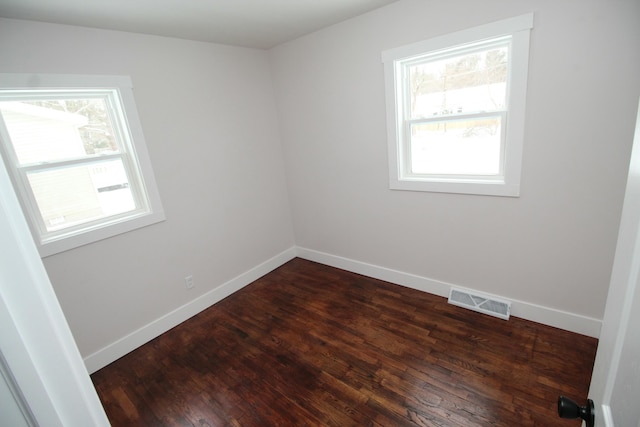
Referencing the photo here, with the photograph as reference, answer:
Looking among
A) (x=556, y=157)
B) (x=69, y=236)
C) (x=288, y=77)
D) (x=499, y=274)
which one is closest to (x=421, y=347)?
(x=499, y=274)

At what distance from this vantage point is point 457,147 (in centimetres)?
245

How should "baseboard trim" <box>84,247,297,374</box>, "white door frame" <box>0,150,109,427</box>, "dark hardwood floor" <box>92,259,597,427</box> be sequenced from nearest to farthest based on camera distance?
1. "white door frame" <box>0,150,109,427</box>
2. "dark hardwood floor" <box>92,259,597,427</box>
3. "baseboard trim" <box>84,247,297,374</box>

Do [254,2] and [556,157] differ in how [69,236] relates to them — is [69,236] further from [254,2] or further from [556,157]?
[556,157]

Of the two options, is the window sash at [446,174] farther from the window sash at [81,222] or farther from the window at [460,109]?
the window sash at [81,222]

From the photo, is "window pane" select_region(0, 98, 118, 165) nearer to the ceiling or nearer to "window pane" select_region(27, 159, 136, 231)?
"window pane" select_region(27, 159, 136, 231)

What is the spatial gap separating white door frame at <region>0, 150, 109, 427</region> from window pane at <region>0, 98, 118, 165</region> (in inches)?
86.5

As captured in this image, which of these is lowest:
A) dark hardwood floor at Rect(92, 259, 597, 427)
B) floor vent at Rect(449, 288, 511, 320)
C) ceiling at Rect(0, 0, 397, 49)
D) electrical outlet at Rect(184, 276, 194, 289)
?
dark hardwood floor at Rect(92, 259, 597, 427)

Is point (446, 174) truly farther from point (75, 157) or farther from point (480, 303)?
point (75, 157)

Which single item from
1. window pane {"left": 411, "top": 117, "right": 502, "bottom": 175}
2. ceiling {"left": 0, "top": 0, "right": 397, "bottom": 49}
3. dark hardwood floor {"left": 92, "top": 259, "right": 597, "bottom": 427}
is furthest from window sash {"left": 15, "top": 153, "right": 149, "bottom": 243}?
window pane {"left": 411, "top": 117, "right": 502, "bottom": 175}

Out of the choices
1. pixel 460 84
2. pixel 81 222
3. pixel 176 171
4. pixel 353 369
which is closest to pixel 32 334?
pixel 353 369

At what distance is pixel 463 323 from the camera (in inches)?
93.7

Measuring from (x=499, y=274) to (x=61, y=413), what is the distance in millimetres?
Result: 2747

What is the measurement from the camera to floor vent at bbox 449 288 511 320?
240 cm

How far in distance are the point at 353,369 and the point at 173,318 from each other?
5.86 feet
